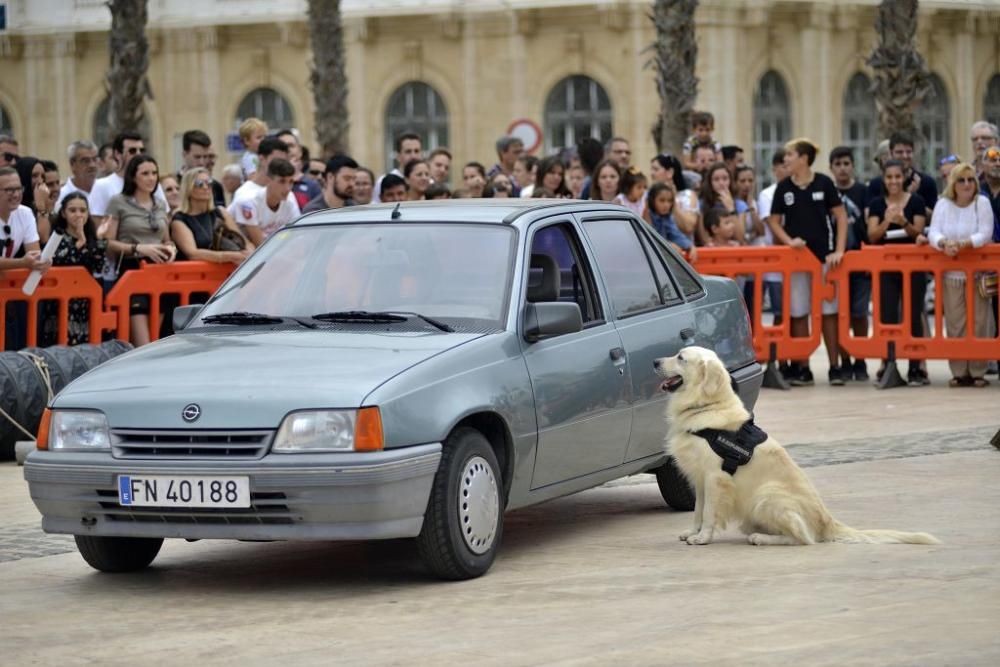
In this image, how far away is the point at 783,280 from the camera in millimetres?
18500

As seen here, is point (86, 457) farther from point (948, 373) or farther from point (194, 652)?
point (948, 373)

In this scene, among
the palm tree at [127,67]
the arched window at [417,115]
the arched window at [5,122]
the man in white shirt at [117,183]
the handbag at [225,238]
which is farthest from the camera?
the arched window at [5,122]

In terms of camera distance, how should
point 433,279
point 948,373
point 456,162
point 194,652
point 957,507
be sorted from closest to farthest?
point 194,652
point 433,279
point 957,507
point 948,373
point 456,162

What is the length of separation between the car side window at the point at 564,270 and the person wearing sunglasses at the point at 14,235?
590cm

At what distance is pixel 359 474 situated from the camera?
813 centimetres

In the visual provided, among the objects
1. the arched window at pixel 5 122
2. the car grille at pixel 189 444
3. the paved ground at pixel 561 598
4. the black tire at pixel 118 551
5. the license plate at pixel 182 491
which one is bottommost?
the paved ground at pixel 561 598

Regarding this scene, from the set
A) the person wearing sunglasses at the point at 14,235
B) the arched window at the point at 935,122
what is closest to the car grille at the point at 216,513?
the person wearing sunglasses at the point at 14,235

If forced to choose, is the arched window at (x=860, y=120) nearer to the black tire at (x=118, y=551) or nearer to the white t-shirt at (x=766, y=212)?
the white t-shirt at (x=766, y=212)

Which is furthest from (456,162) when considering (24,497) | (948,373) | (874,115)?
(24,497)

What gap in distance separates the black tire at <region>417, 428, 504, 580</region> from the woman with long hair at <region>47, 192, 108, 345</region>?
Answer: 6.95m

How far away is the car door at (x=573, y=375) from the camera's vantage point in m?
9.30

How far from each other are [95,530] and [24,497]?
3537 millimetres

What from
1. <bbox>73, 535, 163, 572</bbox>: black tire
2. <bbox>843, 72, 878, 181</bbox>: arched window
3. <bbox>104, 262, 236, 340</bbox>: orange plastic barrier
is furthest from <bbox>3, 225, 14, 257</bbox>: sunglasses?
<bbox>843, 72, 878, 181</bbox>: arched window

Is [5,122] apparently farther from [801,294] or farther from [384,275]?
[384,275]
